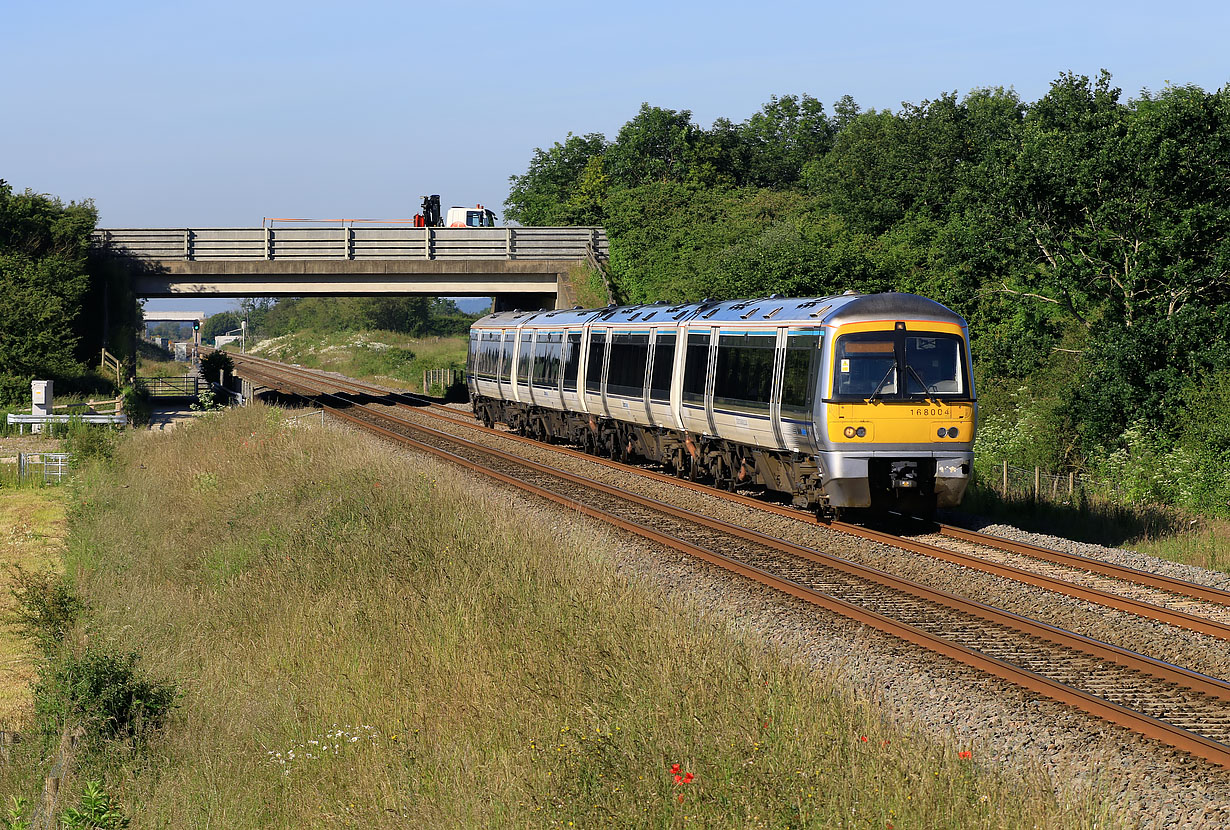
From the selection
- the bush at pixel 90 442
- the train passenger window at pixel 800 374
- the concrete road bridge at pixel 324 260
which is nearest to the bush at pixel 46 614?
the train passenger window at pixel 800 374

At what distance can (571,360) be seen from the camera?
2892cm

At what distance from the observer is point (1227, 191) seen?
26.9m

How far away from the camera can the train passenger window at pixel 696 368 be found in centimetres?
2145

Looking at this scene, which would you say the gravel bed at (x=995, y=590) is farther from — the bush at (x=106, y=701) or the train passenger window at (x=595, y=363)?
the bush at (x=106, y=701)

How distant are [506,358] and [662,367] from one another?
12.0 metres

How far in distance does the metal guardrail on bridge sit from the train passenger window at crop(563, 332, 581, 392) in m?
16.4

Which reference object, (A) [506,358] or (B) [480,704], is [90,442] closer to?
(A) [506,358]

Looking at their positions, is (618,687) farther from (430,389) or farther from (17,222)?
(430,389)

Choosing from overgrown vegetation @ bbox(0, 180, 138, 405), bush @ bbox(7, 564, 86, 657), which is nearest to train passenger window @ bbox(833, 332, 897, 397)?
bush @ bbox(7, 564, 86, 657)

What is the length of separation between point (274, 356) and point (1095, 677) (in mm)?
109330

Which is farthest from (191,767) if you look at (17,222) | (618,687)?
(17,222)

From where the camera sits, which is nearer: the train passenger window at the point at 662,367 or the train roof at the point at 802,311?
the train roof at the point at 802,311

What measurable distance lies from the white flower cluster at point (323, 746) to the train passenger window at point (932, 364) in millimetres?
10162

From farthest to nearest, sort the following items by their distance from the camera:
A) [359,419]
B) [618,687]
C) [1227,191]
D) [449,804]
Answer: [359,419], [1227,191], [618,687], [449,804]
